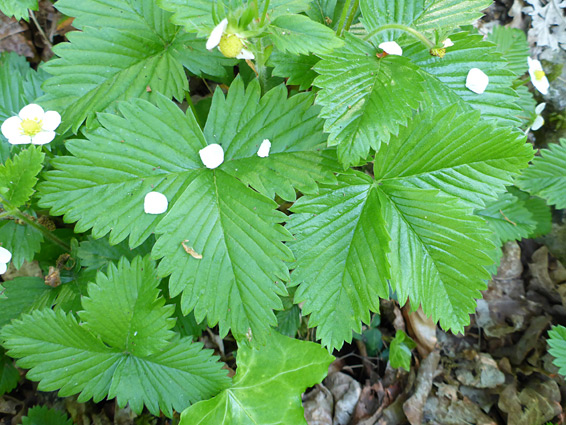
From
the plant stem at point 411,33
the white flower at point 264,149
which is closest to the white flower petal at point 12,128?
the white flower at point 264,149

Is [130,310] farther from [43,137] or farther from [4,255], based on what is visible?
[43,137]

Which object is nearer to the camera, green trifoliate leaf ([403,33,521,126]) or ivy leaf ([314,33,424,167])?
ivy leaf ([314,33,424,167])

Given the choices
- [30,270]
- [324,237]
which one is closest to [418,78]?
[324,237]

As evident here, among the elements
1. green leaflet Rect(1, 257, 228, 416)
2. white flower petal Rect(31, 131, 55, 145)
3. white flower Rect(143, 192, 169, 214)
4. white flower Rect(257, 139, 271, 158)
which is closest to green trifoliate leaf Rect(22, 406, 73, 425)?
green leaflet Rect(1, 257, 228, 416)

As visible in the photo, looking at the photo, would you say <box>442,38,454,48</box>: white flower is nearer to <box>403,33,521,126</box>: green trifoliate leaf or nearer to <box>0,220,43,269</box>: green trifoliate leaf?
<box>403,33,521,126</box>: green trifoliate leaf

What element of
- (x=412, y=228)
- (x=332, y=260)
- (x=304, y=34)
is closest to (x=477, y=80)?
(x=412, y=228)

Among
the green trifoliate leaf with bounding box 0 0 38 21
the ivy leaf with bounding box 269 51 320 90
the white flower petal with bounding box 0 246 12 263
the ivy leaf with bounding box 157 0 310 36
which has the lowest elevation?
the white flower petal with bounding box 0 246 12 263

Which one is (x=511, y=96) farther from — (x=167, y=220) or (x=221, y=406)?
(x=221, y=406)
